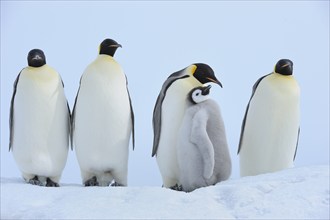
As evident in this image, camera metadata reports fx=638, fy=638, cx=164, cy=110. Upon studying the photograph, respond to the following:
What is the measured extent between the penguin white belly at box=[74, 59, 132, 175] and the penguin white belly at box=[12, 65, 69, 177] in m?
0.22

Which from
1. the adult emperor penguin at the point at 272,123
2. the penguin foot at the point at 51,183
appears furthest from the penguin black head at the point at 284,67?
the penguin foot at the point at 51,183

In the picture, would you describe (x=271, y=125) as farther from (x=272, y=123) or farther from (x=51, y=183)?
(x=51, y=183)

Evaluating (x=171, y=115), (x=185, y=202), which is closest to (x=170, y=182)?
(x=171, y=115)

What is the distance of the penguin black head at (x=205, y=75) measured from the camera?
6.72m

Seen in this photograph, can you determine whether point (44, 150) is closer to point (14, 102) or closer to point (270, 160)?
point (14, 102)

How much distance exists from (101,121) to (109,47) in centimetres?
93

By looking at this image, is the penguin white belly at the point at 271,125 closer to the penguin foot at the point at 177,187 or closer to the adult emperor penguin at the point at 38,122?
the penguin foot at the point at 177,187

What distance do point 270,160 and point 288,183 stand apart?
2207 mm

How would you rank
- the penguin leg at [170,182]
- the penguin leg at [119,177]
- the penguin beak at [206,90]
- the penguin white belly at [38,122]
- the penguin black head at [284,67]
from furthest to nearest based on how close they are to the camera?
the penguin black head at [284,67] < the penguin leg at [119,177] < the penguin leg at [170,182] < the penguin white belly at [38,122] < the penguin beak at [206,90]

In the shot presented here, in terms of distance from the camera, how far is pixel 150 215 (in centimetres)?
428

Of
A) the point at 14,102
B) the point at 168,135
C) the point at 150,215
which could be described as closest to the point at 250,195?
the point at 150,215

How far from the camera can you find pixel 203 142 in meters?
5.82

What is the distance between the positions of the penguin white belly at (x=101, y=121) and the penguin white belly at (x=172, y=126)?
0.41 meters

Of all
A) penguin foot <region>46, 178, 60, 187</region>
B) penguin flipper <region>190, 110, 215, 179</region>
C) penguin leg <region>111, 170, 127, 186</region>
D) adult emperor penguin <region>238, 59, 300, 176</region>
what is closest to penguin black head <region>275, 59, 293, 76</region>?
adult emperor penguin <region>238, 59, 300, 176</region>
